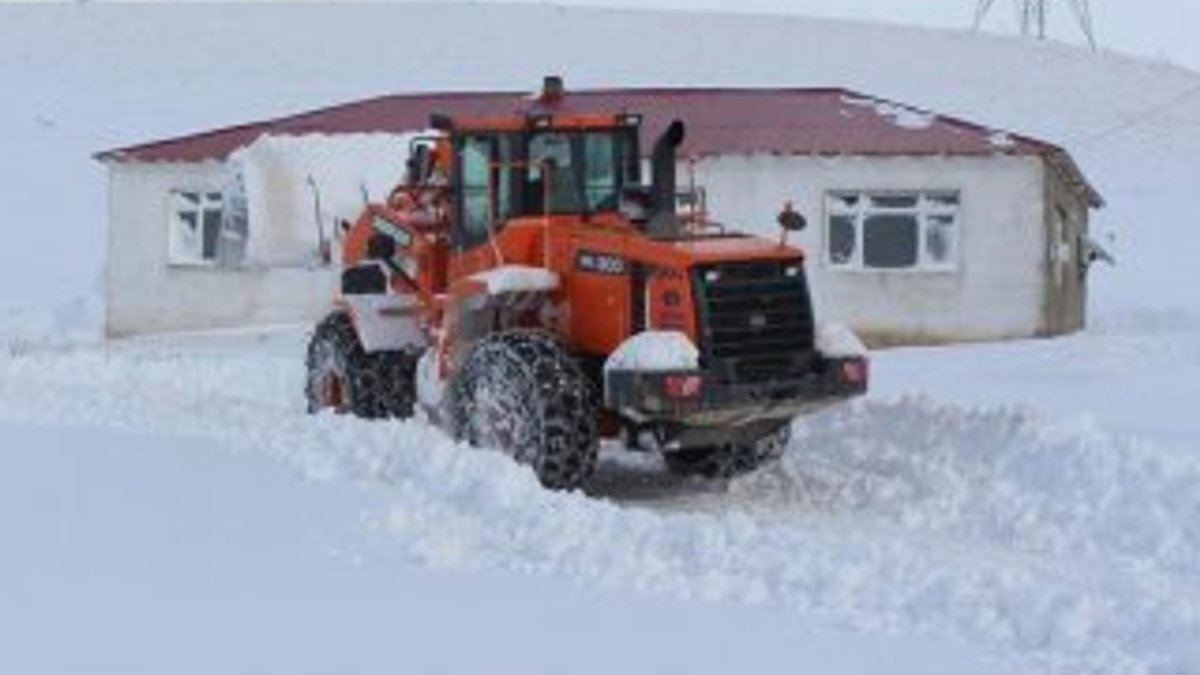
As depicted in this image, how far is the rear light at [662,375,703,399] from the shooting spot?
1152cm

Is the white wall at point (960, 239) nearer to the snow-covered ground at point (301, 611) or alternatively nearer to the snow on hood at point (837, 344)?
the snow on hood at point (837, 344)

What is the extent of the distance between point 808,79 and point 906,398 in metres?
38.4

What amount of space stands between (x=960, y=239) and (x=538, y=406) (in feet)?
46.1

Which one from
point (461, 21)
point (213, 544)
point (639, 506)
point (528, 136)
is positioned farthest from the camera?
point (461, 21)

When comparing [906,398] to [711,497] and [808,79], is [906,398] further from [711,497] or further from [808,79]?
[808,79]

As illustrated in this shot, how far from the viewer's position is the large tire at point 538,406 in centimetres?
1204

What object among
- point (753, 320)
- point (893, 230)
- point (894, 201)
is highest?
point (894, 201)

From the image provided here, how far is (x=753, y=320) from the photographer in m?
12.1

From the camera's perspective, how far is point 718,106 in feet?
91.5

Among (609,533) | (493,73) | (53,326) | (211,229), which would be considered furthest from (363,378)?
(493,73)

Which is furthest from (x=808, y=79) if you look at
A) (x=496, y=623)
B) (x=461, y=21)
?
(x=496, y=623)

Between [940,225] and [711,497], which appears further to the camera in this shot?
[940,225]

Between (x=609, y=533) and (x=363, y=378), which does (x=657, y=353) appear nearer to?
(x=609, y=533)

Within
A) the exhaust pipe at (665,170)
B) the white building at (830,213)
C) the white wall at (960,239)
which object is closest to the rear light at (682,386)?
the exhaust pipe at (665,170)
